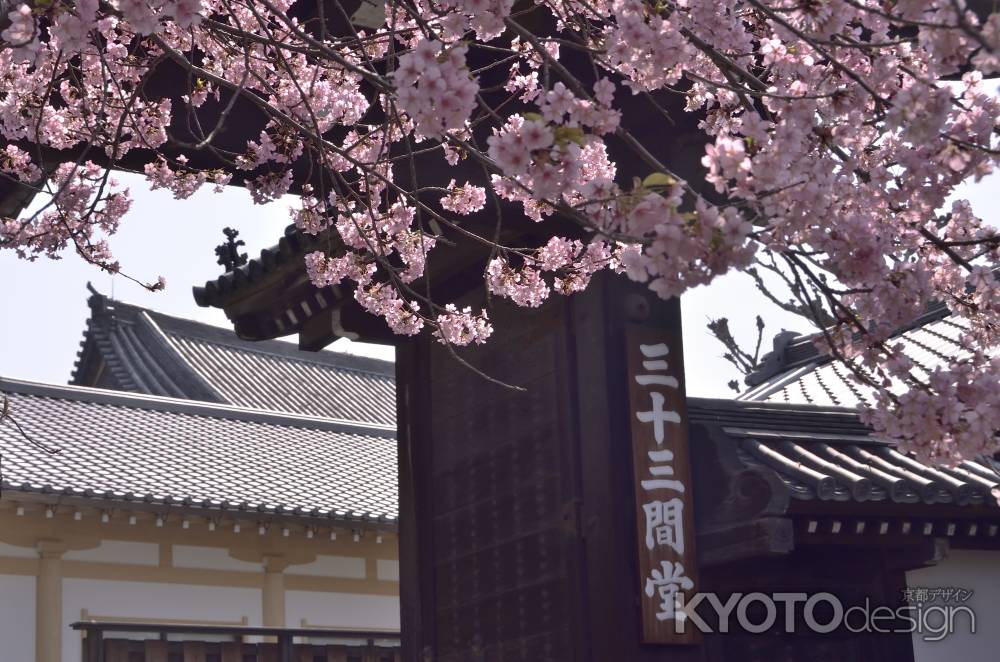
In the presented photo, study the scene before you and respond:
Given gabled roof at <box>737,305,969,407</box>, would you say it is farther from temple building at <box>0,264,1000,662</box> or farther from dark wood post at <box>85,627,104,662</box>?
dark wood post at <box>85,627,104,662</box>

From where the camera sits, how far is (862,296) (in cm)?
401

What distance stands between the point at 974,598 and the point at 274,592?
8912 mm

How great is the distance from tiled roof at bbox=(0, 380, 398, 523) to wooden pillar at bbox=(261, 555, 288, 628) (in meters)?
0.79

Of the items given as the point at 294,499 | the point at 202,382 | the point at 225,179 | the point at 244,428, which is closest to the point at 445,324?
the point at 225,179

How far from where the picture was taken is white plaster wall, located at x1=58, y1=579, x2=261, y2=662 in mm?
13758

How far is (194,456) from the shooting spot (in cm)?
1570

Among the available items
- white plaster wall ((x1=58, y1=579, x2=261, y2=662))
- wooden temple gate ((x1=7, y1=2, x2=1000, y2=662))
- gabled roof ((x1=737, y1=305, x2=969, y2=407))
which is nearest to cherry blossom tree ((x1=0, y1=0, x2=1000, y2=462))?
wooden temple gate ((x1=7, y1=2, x2=1000, y2=662))

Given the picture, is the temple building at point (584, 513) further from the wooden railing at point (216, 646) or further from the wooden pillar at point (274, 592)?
the wooden pillar at point (274, 592)

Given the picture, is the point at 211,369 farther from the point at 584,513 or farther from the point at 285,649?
the point at 584,513

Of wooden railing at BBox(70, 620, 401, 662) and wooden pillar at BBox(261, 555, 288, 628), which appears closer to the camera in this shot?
wooden railing at BBox(70, 620, 401, 662)

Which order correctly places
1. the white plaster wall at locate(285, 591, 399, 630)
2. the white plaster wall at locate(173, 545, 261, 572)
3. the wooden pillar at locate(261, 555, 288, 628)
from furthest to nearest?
the white plaster wall at locate(285, 591, 399, 630)
the wooden pillar at locate(261, 555, 288, 628)
the white plaster wall at locate(173, 545, 261, 572)

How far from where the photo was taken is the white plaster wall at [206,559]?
47.8ft

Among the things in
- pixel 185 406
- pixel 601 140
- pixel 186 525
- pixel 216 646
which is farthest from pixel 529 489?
pixel 185 406

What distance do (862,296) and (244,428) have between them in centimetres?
1480
